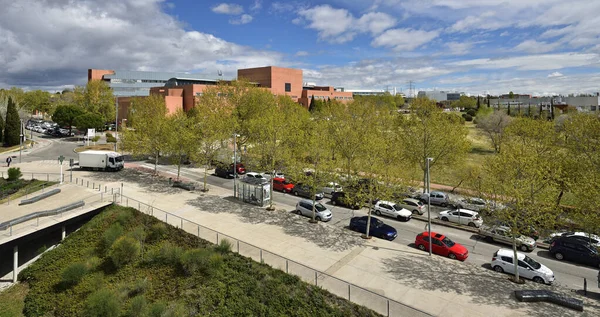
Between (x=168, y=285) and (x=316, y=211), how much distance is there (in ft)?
38.5

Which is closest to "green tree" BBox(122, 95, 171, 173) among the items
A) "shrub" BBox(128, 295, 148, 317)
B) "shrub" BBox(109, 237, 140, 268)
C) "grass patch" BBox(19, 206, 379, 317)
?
"grass patch" BBox(19, 206, 379, 317)

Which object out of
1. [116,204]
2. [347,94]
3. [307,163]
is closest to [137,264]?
[116,204]

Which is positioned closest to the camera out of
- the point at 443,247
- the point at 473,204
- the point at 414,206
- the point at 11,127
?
the point at 443,247

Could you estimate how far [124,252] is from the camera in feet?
67.8

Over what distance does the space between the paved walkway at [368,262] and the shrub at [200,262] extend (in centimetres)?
287

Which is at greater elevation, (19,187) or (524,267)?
(19,187)

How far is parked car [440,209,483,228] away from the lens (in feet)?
85.6

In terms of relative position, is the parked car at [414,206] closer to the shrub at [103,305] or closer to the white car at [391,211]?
the white car at [391,211]

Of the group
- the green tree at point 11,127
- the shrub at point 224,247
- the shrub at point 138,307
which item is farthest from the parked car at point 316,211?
the green tree at point 11,127

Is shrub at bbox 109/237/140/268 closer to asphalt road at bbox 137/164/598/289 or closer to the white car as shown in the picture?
asphalt road at bbox 137/164/598/289

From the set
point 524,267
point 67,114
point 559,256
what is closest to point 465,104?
point 559,256

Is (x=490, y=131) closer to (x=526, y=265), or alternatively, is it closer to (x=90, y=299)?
(x=526, y=265)

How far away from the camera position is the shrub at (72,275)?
19.6 metres

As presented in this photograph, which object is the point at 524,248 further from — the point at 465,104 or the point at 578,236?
the point at 465,104
